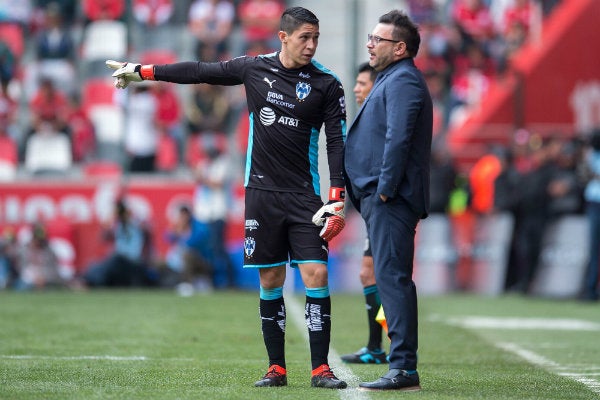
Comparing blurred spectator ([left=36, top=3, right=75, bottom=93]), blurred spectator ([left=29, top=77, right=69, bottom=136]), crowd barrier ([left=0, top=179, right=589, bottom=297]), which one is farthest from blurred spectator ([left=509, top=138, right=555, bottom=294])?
blurred spectator ([left=36, top=3, right=75, bottom=93])

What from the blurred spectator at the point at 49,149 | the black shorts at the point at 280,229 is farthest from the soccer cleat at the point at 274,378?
the blurred spectator at the point at 49,149

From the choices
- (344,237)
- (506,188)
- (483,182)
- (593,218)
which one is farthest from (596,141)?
(344,237)

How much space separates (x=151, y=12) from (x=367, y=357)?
14537 millimetres

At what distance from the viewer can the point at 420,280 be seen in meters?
19.0

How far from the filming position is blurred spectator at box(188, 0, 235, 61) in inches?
886

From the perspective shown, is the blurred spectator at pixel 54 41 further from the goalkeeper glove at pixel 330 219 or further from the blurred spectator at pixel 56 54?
the goalkeeper glove at pixel 330 219

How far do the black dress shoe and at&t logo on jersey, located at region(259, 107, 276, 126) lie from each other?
5.59ft

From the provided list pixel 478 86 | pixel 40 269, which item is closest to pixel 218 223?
pixel 40 269

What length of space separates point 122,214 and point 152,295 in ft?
6.74

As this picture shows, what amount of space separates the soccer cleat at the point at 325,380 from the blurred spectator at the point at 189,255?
38.3 ft

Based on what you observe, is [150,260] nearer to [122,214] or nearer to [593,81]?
[122,214]

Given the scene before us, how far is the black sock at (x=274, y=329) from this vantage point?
7.61 meters

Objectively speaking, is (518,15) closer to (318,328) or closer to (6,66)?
(6,66)

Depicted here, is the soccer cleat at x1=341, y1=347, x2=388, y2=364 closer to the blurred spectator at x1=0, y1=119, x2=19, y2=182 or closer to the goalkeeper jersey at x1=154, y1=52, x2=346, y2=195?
the goalkeeper jersey at x1=154, y1=52, x2=346, y2=195
